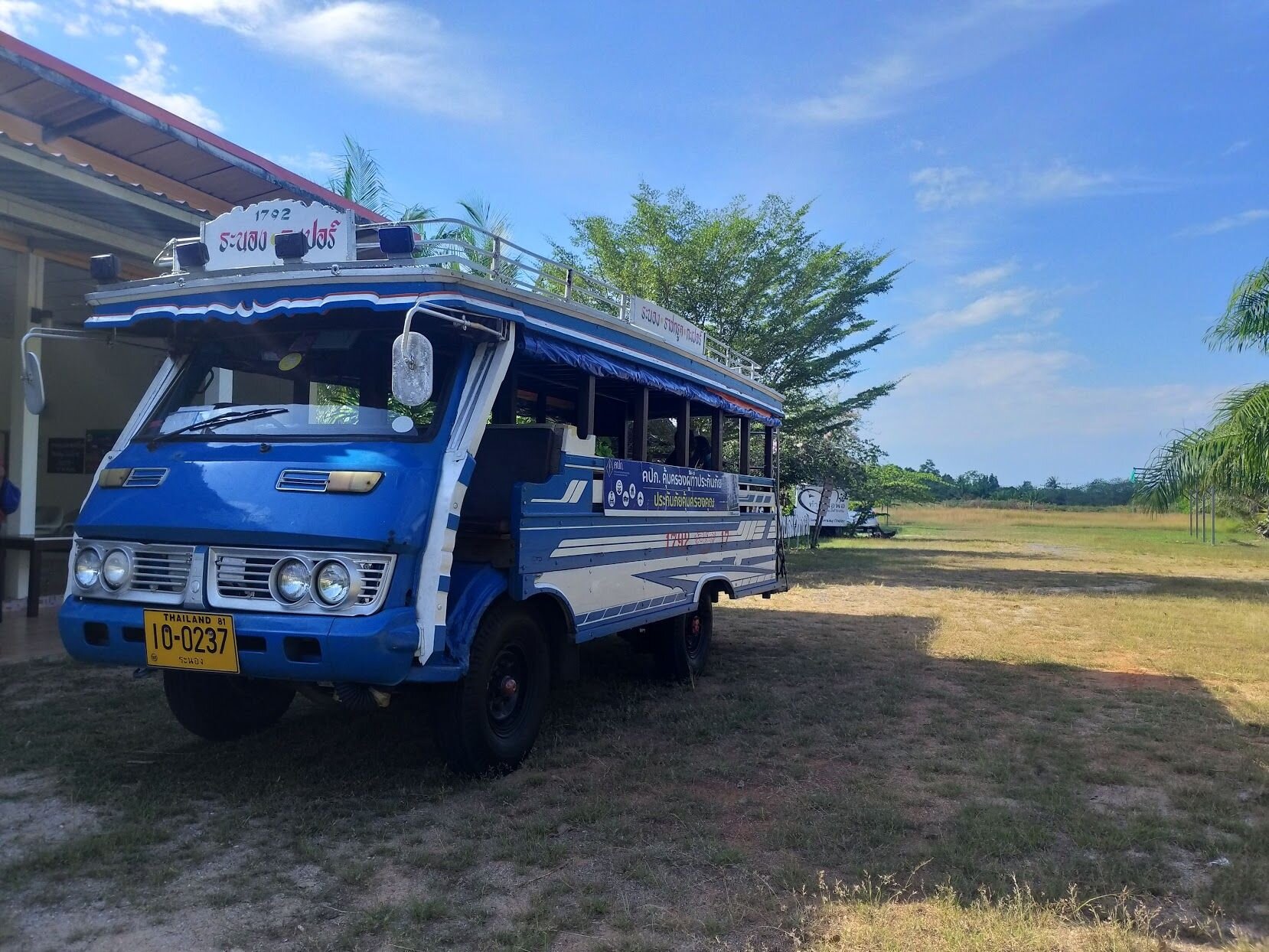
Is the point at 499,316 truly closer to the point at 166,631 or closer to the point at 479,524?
the point at 479,524

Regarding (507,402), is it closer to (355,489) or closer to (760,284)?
(355,489)

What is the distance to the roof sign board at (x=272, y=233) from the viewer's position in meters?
4.73

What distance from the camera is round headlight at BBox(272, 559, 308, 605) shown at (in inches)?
160

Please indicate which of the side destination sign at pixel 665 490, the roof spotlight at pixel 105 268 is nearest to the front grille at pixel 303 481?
the roof spotlight at pixel 105 268

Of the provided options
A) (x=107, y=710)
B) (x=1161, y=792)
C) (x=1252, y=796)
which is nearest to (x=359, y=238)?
(x=107, y=710)

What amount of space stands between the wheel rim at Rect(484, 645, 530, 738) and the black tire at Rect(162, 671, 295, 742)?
1.08 metres

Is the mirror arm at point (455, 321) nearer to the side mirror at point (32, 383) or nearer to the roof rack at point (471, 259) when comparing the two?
the roof rack at point (471, 259)

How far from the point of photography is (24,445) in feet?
28.5

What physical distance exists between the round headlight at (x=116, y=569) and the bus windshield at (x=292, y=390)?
2.26ft

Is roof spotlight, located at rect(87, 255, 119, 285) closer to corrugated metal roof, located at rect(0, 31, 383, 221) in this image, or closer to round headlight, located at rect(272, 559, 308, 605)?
round headlight, located at rect(272, 559, 308, 605)

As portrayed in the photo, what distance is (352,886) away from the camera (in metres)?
3.63

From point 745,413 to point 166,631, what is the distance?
5419 millimetres

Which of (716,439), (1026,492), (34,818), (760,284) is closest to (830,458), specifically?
(760,284)

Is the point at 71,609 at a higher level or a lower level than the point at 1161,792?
higher
